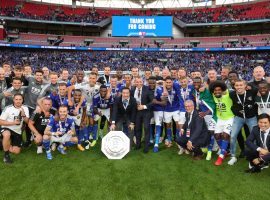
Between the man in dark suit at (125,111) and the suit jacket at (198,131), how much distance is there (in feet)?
4.87

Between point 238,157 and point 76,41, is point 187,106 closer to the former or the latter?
point 238,157

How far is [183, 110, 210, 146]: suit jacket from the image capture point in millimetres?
6234

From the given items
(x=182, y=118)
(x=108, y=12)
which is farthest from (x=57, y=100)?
(x=108, y=12)

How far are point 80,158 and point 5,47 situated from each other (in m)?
41.7

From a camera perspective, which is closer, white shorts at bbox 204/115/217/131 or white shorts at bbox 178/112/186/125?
white shorts at bbox 204/115/217/131

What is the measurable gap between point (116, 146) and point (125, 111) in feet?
3.93

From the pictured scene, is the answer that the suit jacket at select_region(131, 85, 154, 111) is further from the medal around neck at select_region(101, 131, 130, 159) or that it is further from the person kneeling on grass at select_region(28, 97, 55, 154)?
the person kneeling on grass at select_region(28, 97, 55, 154)

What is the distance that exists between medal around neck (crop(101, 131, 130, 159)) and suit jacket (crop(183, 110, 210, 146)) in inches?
63.1

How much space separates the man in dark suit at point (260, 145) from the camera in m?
5.06

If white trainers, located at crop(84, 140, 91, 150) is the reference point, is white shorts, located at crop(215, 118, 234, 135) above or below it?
above

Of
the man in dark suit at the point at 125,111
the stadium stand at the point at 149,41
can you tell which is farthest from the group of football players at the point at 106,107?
the stadium stand at the point at 149,41

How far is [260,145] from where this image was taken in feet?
17.4

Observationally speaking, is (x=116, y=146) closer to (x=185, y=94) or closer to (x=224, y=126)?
(x=185, y=94)

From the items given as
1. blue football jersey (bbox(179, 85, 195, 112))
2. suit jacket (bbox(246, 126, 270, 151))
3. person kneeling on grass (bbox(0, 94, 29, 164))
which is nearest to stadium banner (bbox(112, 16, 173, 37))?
blue football jersey (bbox(179, 85, 195, 112))
